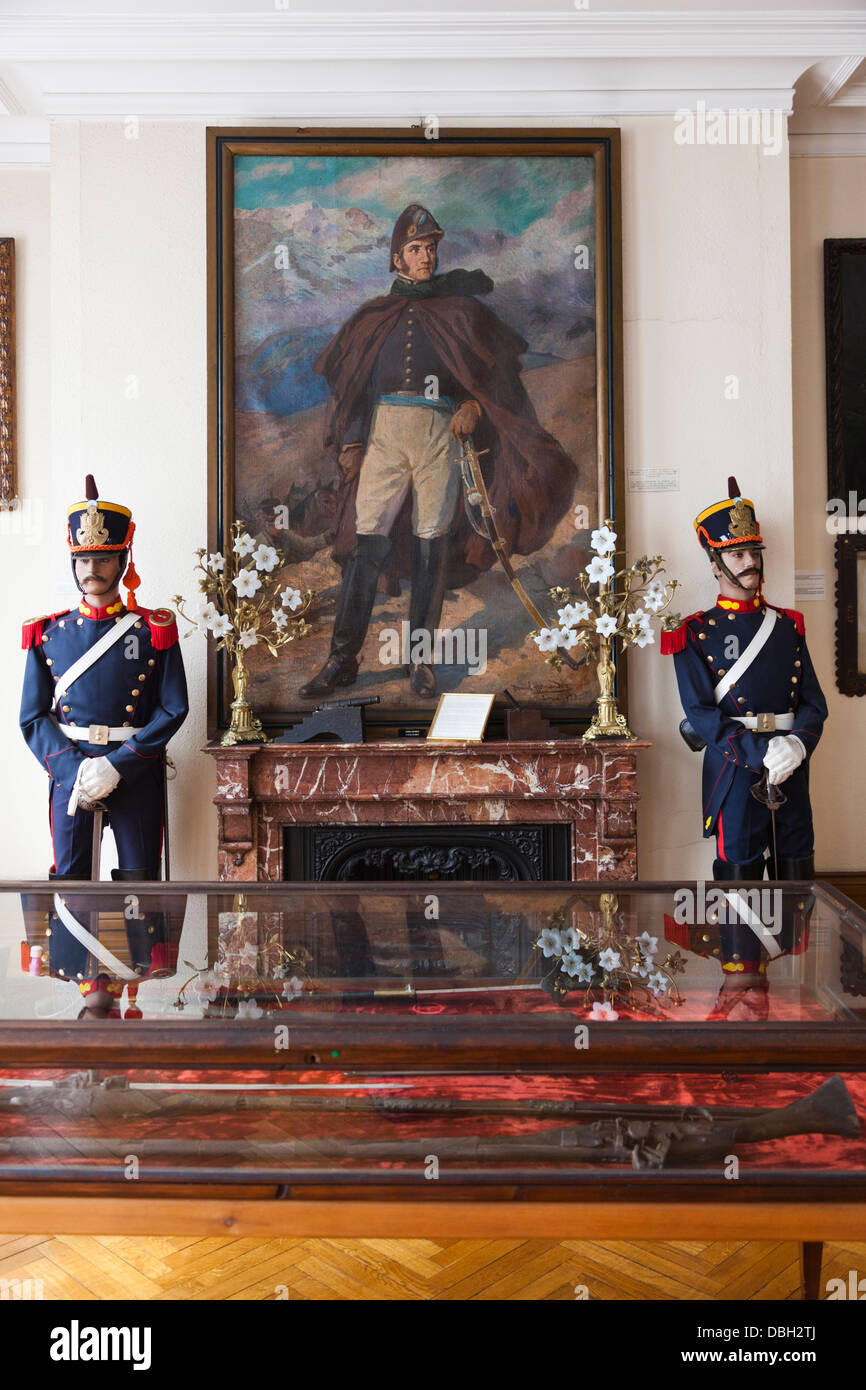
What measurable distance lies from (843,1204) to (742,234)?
3930 millimetres

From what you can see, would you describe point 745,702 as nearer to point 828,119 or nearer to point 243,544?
point 243,544

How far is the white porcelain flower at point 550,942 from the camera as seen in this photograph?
6.25 ft

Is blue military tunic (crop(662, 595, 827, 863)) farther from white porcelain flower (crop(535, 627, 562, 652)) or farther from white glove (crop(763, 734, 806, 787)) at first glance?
white porcelain flower (crop(535, 627, 562, 652))

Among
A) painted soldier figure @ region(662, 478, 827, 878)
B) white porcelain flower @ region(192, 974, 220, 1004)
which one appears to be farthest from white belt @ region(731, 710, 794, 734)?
white porcelain flower @ region(192, 974, 220, 1004)

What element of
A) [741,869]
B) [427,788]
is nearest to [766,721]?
[741,869]

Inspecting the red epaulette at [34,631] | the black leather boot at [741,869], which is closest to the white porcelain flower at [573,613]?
the black leather boot at [741,869]

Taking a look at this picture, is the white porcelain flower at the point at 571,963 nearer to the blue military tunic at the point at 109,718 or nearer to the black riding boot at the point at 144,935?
the black riding boot at the point at 144,935

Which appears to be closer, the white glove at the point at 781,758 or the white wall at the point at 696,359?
the white glove at the point at 781,758

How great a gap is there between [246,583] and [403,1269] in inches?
100

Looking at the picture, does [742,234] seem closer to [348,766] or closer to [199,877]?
[348,766]

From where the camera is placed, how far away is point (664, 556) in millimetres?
4242

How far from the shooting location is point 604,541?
4.00 meters

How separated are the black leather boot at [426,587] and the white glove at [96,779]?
1263mm

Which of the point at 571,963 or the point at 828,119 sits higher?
the point at 828,119
